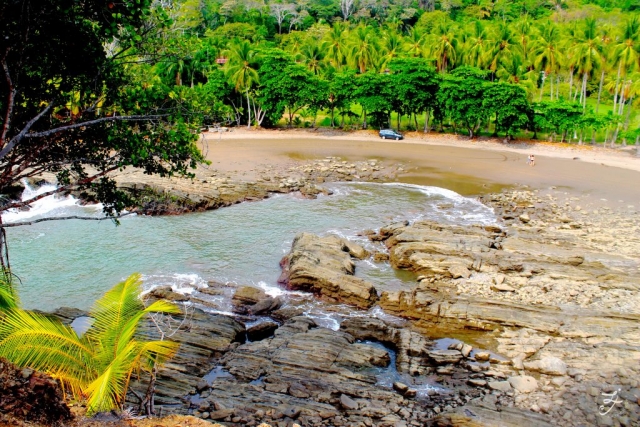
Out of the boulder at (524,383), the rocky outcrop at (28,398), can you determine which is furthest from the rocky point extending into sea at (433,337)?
the rocky outcrop at (28,398)

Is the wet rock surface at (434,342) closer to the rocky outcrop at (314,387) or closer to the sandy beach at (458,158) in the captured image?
the rocky outcrop at (314,387)

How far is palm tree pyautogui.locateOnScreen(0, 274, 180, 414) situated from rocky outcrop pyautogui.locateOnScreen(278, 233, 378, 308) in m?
14.5

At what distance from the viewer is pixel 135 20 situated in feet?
41.3

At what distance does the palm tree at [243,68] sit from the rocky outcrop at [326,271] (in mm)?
35164

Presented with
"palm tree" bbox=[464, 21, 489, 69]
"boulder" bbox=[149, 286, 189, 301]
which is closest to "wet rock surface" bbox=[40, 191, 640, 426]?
"boulder" bbox=[149, 286, 189, 301]

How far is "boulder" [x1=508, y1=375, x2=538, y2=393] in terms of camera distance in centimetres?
1741

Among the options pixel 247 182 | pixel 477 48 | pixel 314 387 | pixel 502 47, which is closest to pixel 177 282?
pixel 314 387

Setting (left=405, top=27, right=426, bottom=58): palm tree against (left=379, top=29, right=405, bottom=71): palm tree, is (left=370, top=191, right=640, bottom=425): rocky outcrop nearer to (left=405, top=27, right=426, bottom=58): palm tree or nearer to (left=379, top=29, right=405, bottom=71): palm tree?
(left=405, top=27, right=426, bottom=58): palm tree

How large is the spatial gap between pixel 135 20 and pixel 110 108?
378 centimetres

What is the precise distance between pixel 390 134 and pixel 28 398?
5431 centimetres

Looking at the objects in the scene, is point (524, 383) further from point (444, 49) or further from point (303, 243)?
point (444, 49)

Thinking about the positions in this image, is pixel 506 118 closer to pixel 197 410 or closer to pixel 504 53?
pixel 504 53

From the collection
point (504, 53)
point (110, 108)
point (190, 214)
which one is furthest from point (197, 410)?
point (504, 53)

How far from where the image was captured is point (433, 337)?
21.6 meters
